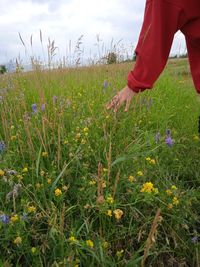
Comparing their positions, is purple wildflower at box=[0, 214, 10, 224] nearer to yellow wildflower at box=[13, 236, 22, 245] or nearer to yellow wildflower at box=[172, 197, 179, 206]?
→ yellow wildflower at box=[13, 236, 22, 245]

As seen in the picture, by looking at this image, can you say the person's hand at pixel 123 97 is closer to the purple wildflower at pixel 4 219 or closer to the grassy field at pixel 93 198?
the grassy field at pixel 93 198

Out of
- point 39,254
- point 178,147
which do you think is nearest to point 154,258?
point 39,254

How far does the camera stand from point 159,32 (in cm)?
176

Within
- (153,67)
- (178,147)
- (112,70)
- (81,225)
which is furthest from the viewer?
(112,70)

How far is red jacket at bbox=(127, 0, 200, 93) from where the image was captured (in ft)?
5.66

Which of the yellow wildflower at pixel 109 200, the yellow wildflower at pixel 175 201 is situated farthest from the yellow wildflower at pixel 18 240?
the yellow wildflower at pixel 175 201

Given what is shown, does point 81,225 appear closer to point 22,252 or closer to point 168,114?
point 22,252

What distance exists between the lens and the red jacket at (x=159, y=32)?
67.9 inches

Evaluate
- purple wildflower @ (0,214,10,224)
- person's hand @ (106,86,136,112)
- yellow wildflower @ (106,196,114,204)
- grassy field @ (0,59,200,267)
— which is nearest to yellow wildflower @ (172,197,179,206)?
grassy field @ (0,59,200,267)

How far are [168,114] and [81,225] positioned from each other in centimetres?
163

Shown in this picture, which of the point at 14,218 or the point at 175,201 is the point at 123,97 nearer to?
the point at 175,201

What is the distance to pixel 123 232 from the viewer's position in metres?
1.43

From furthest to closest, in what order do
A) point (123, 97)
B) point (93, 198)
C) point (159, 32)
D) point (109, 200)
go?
point (123, 97)
point (159, 32)
point (93, 198)
point (109, 200)

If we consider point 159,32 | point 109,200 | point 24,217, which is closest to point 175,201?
point 109,200
